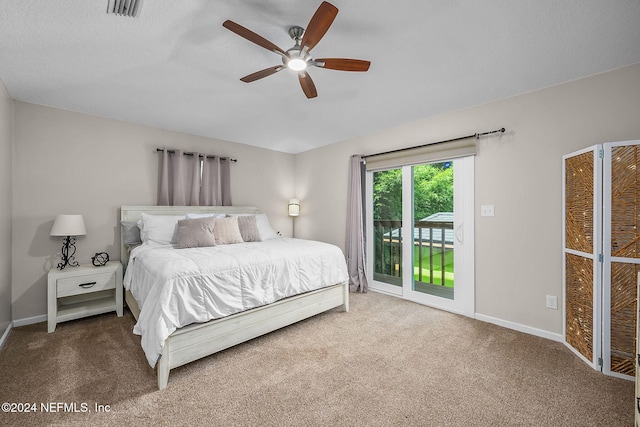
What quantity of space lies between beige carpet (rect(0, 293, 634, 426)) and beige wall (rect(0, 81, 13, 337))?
12.1 inches

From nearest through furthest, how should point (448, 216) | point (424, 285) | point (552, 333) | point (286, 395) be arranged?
point (286, 395), point (552, 333), point (448, 216), point (424, 285)

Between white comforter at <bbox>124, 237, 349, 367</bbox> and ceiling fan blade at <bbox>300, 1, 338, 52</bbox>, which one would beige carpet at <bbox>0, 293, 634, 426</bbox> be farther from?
ceiling fan blade at <bbox>300, 1, 338, 52</bbox>

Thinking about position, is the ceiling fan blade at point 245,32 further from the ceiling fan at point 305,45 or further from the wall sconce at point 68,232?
the wall sconce at point 68,232

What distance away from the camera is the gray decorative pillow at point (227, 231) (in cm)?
316

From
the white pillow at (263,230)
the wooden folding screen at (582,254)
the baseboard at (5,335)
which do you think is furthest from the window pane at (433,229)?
the baseboard at (5,335)

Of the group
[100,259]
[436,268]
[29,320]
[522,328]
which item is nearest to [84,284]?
[100,259]

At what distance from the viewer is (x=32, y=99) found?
9.11ft

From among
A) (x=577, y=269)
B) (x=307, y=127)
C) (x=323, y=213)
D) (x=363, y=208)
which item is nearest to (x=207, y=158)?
(x=307, y=127)

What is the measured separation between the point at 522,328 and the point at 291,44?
3297 mm

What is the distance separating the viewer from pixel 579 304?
2.19 m

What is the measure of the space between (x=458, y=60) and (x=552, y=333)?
8.43 feet

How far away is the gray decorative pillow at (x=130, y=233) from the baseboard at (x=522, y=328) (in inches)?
160

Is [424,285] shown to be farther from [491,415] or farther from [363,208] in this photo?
[491,415]

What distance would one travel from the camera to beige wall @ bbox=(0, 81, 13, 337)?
2.39 metres
